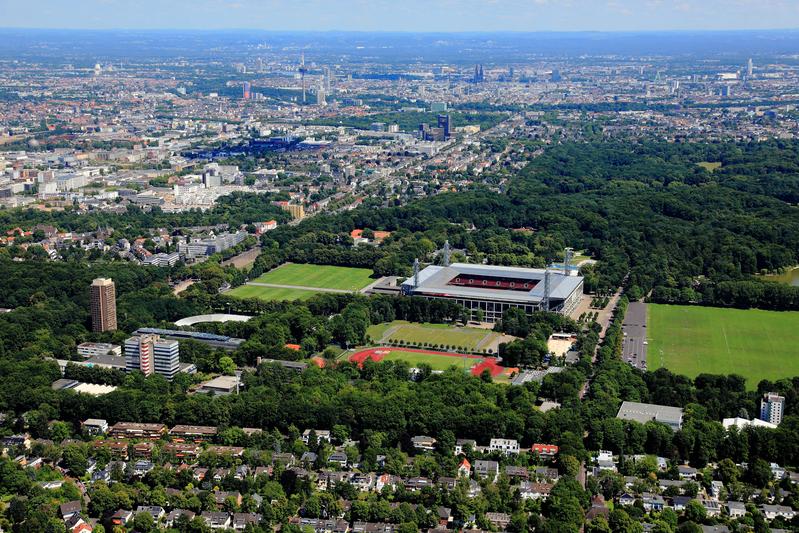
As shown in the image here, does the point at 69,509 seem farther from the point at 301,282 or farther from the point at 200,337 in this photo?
the point at 301,282

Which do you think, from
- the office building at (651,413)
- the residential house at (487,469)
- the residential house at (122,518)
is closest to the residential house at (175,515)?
the residential house at (122,518)

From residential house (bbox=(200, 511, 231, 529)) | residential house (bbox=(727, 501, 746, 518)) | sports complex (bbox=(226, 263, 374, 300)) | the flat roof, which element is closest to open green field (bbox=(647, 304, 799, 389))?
the flat roof

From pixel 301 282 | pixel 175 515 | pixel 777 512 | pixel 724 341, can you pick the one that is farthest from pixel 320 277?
pixel 777 512

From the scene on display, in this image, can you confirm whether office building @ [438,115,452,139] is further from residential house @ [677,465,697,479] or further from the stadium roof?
residential house @ [677,465,697,479]

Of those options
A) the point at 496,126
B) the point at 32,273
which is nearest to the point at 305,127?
the point at 496,126

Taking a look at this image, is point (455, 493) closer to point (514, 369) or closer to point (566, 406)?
point (566, 406)

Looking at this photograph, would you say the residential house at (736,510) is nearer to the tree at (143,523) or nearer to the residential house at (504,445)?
the residential house at (504,445)

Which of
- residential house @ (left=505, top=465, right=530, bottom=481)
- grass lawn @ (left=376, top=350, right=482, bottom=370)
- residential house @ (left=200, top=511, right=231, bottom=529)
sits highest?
residential house @ (left=505, top=465, right=530, bottom=481)
